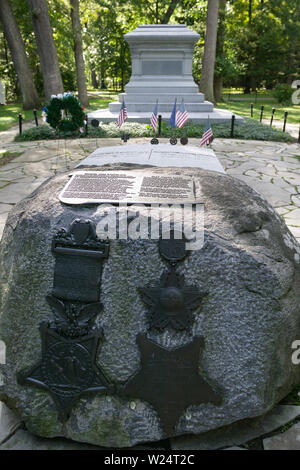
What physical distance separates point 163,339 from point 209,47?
16631mm

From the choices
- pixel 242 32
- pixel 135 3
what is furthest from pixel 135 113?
pixel 242 32

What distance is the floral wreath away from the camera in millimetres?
6720

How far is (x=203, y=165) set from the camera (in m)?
3.72

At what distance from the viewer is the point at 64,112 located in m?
6.89

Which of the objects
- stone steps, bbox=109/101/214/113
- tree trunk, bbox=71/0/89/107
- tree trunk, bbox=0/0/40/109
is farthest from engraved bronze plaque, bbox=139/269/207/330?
tree trunk, bbox=71/0/89/107

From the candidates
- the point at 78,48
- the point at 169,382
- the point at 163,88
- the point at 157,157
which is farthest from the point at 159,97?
the point at 169,382

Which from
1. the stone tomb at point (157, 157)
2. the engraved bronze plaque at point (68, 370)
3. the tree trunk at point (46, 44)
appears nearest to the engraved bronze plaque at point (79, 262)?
the engraved bronze plaque at point (68, 370)

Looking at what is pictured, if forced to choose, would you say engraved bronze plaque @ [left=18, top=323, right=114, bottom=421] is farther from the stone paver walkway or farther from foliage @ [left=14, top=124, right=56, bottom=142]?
foliage @ [left=14, top=124, right=56, bottom=142]

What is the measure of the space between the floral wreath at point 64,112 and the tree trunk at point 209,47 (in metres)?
11.3

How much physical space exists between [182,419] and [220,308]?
0.65 metres

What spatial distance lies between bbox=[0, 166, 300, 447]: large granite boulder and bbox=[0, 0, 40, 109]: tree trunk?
54.1ft

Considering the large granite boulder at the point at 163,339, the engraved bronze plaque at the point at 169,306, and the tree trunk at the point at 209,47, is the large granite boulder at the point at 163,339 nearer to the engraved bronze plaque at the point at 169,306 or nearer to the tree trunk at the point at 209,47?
the engraved bronze plaque at the point at 169,306

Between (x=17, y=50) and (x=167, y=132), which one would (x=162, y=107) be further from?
(x=17, y=50)
